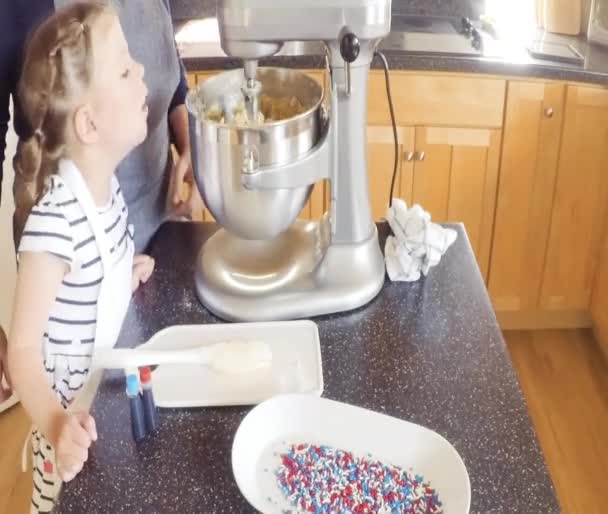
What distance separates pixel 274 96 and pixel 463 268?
36cm

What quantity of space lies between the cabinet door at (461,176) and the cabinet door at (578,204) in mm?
183

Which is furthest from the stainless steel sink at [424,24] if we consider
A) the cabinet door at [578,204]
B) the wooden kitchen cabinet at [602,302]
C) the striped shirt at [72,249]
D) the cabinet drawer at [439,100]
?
the striped shirt at [72,249]

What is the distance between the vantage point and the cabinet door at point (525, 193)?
Result: 83.0 inches

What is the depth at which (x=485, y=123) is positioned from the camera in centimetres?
214

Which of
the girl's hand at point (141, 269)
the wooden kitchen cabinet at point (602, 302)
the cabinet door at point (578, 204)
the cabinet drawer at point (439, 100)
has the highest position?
the girl's hand at point (141, 269)

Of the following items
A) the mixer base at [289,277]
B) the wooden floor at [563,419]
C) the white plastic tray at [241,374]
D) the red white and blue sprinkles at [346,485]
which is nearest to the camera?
the red white and blue sprinkles at [346,485]

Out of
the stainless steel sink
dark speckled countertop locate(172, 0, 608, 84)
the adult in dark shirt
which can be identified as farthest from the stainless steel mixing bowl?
the stainless steel sink

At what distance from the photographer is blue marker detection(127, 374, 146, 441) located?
844 millimetres

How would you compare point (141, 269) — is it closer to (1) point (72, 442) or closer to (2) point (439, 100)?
(1) point (72, 442)

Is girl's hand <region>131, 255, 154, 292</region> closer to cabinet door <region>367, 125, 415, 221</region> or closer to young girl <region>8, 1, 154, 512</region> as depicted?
young girl <region>8, 1, 154, 512</region>

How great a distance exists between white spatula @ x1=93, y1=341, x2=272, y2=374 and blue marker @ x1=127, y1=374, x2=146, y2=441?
0.26 ft

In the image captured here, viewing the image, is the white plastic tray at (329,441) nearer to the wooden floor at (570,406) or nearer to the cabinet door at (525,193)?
the wooden floor at (570,406)

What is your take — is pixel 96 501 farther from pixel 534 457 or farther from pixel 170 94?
pixel 170 94

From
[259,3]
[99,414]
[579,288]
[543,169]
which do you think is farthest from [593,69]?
[99,414]
